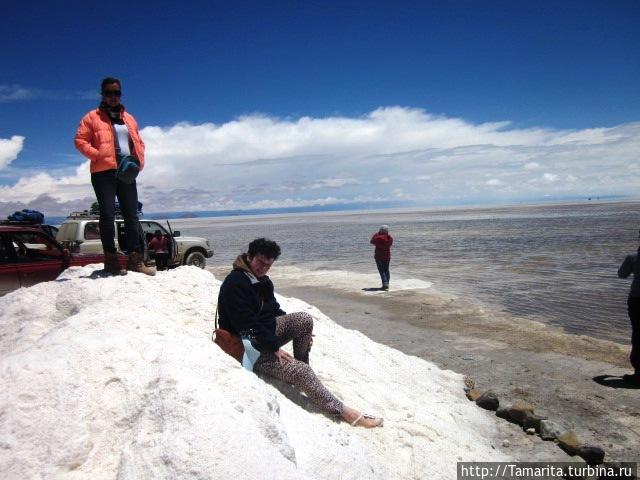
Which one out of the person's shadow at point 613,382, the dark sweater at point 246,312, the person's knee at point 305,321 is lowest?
the person's shadow at point 613,382

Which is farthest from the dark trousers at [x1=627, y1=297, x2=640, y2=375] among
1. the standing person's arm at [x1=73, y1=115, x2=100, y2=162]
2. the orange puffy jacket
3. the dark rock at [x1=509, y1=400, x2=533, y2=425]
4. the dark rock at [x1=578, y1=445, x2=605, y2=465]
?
the standing person's arm at [x1=73, y1=115, x2=100, y2=162]

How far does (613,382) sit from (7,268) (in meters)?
9.53

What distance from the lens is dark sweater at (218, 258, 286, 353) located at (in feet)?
13.0

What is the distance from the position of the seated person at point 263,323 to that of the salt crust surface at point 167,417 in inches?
6.2

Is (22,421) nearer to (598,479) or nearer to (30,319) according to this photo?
(30,319)

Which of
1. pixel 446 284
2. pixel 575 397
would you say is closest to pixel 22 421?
pixel 575 397

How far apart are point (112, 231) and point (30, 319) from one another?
1.37 meters

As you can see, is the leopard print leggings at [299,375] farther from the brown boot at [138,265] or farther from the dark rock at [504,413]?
the dark rock at [504,413]

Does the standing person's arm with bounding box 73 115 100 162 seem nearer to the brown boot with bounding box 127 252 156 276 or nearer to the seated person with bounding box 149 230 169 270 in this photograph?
the brown boot with bounding box 127 252 156 276

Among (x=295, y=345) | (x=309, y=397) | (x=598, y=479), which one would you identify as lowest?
(x=598, y=479)

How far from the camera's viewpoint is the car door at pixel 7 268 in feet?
22.2

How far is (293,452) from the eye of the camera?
9.84 ft

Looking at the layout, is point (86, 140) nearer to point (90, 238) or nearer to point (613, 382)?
point (613, 382)

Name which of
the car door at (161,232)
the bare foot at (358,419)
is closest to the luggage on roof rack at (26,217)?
the car door at (161,232)
